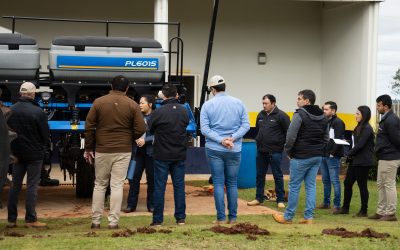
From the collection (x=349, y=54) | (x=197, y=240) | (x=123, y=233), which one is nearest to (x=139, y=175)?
(x=123, y=233)

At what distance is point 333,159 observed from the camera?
11.6 metres

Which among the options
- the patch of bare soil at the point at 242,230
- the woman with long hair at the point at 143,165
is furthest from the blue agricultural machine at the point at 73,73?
the patch of bare soil at the point at 242,230

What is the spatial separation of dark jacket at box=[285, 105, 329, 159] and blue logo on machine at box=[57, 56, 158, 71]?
9.75ft

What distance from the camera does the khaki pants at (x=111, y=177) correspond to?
29.4 ft

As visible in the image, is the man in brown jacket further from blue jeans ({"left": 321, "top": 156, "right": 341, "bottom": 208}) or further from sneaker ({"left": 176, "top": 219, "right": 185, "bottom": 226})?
blue jeans ({"left": 321, "top": 156, "right": 341, "bottom": 208})

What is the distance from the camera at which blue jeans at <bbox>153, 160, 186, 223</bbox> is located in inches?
364

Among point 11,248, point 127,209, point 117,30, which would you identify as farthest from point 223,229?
point 117,30

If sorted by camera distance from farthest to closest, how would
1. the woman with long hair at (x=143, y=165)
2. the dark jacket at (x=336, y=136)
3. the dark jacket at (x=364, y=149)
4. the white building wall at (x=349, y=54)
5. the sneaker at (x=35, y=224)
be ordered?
the white building wall at (x=349, y=54)
the dark jacket at (x=336, y=136)
the woman with long hair at (x=143, y=165)
the dark jacket at (x=364, y=149)
the sneaker at (x=35, y=224)

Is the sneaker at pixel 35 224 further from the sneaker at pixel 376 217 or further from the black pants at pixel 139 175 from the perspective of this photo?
the sneaker at pixel 376 217

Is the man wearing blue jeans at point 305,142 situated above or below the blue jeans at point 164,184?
above

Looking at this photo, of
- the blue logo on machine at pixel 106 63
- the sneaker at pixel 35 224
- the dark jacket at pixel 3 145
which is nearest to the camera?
the dark jacket at pixel 3 145

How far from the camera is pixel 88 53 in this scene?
1137 cm

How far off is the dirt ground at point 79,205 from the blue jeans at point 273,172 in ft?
1.21

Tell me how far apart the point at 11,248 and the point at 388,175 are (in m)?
5.42
